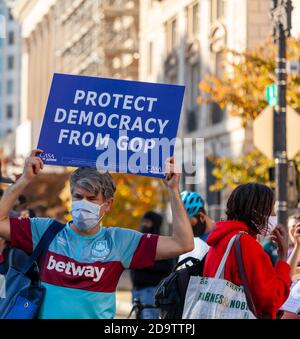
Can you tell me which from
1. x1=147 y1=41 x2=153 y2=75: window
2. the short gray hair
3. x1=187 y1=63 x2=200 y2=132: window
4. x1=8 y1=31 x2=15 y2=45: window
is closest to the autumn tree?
x1=187 y1=63 x2=200 y2=132: window

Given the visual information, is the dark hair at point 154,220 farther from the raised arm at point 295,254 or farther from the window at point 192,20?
the window at point 192,20

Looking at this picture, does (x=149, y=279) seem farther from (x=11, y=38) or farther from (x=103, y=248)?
(x=11, y=38)

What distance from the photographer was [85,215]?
6406mm

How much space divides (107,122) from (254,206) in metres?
0.95

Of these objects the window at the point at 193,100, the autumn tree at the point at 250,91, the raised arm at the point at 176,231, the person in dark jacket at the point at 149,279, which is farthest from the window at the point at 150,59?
the raised arm at the point at 176,231

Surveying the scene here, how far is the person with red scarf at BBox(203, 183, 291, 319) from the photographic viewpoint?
6.57m

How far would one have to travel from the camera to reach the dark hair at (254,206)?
684cm

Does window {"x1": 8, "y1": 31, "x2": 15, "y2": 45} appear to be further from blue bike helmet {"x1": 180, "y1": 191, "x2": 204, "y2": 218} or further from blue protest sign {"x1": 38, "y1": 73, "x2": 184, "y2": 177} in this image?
blue protest sign {"x1": 38, "y1": 73, "x2": 184, "y2": 177}

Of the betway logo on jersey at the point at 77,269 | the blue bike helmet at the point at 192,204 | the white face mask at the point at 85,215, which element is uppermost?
the blue bike helmet at the point at 192,204

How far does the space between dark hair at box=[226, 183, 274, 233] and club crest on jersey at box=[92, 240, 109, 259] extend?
842 millimetres

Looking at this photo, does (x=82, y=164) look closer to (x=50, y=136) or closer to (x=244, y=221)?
(x=50, y=136)

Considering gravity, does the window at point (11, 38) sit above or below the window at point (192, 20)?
above

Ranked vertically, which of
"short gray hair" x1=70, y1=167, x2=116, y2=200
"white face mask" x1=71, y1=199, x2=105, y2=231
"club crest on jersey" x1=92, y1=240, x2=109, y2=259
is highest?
"short gray hair" x1=70, y1=167, x2=116, y2=200

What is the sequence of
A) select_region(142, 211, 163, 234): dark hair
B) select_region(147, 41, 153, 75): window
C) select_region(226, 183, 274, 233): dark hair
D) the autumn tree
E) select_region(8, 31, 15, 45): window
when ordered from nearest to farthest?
select_region(226, 183, 274, 233): dark hair, select_region(142, 211, 163, 234): dark hair, the autumn tree, select_region(147, 41, 153, 75): window, select_region(8, 31, 15, 45): window
